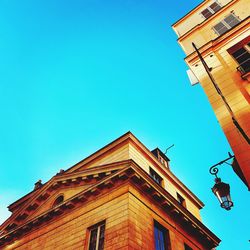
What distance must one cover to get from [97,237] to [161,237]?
11.0ft

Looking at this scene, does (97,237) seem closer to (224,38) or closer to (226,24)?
(224,38)

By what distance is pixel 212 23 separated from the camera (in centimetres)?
1447

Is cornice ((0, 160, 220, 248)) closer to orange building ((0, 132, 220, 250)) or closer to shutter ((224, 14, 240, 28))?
orange building ((0, 132, 220, 250))

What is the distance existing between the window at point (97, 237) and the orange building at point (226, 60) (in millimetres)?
6952

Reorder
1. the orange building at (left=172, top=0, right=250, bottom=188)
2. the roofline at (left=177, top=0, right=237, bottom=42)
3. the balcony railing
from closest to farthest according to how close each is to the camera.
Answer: the orange building at (left=172, top=0, right=250, bottom=188), the balcony railing, the roofline at (left=177, top=0, right=237, bottom=42)

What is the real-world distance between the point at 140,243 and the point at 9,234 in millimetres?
10319

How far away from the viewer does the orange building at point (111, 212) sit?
11.8 metres

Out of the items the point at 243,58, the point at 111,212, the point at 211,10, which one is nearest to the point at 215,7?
the point at 211,10

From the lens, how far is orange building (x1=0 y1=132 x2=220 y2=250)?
11.8 meters

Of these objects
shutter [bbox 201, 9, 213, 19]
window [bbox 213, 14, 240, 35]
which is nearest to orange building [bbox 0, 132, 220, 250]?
window [bbox 213, 14, 240, 35]

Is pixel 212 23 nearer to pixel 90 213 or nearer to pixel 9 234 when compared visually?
pixel 90 213

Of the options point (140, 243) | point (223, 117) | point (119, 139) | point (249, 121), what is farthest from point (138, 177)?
point (249, 121)

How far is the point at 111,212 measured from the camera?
12.3 metres

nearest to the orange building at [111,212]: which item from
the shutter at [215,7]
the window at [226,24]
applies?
the window at [226,24]
